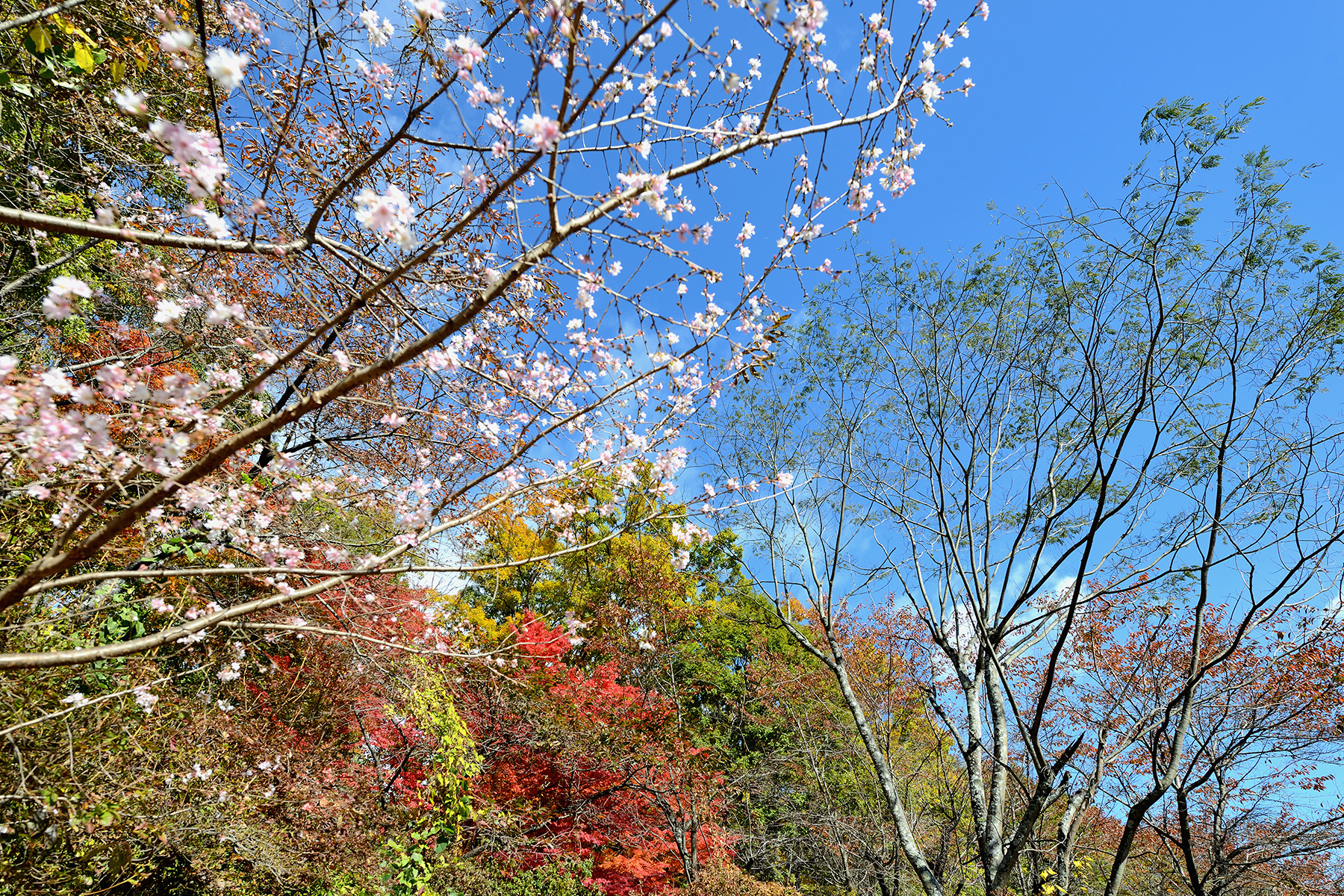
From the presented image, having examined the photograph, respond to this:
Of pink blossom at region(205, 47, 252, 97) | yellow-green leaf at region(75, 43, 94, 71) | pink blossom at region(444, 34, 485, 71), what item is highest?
yellow-green leaf at region(75, 43, 94, 71)

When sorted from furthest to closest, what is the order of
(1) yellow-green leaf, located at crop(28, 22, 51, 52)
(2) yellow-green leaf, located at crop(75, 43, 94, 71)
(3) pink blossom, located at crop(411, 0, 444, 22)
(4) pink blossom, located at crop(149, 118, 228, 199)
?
(2) yellow-green leaf, located at crop(75, 43, 94, 71), (1) yellow-green leaf, located at crop(28, 22, 51, 52), (3) pink blossom, located at crop(411, 0, 444, 22), (4) pink blossom, located at crop(149, 118, 228, 199)

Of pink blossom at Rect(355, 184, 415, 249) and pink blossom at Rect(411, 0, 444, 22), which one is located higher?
pink blossom at Rect(411, 0, 444, 22)

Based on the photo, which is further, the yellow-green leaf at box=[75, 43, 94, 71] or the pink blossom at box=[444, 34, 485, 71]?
the yellow-green leaf at box=[75, 43, 94, 71]

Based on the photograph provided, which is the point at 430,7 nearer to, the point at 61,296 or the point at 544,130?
the point at 544,130

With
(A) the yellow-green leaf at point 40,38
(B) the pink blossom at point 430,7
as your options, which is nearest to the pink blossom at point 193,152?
(B) the pink blossom at point 430,7

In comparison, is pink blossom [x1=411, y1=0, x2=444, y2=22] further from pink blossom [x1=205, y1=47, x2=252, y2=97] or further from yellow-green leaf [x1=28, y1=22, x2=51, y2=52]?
yellow-green leaf [x1=28, y1=22, x2=51, y2=52]

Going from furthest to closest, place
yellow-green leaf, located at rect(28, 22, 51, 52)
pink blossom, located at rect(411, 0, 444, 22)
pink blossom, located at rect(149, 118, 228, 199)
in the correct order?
yellow-green leaf, located at rect(28, 22, 51, 52) < pink blossom, located at rect(411, 0, 444, 22) < pink blossom, located at rect(149, 118, 228, 199)

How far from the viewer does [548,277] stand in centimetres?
242

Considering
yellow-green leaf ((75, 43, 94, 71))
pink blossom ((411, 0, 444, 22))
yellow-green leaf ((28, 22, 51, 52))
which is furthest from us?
yellow-green leaf ((75, 43, 94, 71))

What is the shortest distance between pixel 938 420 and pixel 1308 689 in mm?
3691

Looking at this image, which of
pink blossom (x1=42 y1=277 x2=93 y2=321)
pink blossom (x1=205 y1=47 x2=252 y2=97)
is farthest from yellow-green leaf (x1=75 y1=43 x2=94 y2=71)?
pink blossom (x1=205 y1=47 x2=252 y2=97)

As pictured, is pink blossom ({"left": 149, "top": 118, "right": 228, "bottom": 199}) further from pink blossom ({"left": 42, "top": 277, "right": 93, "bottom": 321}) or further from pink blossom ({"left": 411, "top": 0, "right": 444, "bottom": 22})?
pink blossom ({"left": 411, "top": 0, "right": 444, "bottom": 22})

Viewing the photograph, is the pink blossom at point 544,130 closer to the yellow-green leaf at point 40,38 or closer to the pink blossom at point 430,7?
the pink blossom at point 430,7

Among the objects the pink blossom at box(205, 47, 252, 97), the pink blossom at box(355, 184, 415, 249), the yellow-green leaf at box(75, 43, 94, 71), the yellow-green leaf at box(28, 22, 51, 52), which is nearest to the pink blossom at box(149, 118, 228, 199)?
the pink blossom at box(205, 47, 252, 97)
